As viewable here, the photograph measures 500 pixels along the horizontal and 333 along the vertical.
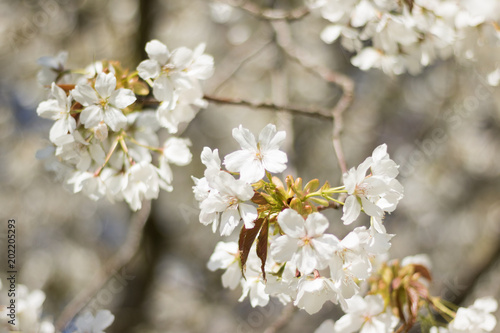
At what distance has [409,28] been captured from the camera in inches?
52.2

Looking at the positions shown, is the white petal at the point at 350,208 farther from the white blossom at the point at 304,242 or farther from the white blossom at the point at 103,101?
the white blossom at the point at 103,101

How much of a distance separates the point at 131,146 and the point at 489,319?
3.54 feet

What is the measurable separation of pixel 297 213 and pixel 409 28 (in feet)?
2.70

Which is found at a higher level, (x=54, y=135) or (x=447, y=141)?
(x=54, y=135)

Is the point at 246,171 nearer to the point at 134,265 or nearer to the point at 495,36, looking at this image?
the point at 495,36

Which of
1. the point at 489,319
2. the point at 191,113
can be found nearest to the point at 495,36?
the point at 489,319

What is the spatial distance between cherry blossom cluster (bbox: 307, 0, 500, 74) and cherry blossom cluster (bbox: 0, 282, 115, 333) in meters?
1.09

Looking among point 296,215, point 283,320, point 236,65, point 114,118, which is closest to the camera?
point 296,215

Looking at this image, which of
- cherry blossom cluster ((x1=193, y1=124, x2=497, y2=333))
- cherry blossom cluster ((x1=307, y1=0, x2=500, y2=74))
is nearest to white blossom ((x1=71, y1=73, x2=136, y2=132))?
cherry blossom cluster ((x1=193, y1=124, x2=497, y2=333))

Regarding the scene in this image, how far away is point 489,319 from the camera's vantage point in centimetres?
120

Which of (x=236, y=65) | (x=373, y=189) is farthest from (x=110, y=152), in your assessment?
(x=236, y=65)

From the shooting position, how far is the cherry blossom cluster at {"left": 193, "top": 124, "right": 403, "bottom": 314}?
2.70 feet

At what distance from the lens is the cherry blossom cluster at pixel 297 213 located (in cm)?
82

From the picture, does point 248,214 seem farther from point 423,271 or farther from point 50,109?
point 423,271
